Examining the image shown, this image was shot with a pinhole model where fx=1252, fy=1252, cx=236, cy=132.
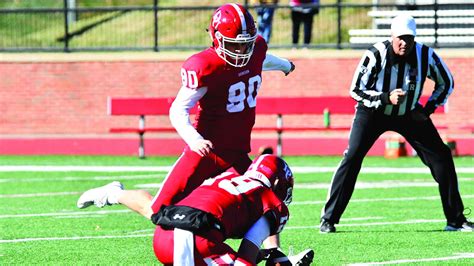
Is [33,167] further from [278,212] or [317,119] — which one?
[278,212]

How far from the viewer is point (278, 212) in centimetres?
758

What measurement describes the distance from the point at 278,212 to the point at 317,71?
1521 centimetres

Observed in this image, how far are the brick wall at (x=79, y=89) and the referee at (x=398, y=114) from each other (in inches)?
453

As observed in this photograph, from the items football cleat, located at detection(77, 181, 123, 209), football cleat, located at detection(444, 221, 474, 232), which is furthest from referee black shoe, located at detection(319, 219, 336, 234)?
football cleat, located at detection(77, 181, 123, 209)

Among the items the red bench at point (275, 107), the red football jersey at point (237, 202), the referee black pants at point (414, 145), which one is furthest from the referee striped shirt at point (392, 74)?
the red bench at point (275, 107)

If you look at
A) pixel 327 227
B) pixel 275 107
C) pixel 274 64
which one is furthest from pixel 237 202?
pixel 275 107

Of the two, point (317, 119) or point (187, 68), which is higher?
point (187, 68)

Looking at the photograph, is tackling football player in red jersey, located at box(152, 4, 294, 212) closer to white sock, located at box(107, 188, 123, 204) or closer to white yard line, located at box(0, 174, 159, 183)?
white sock, located at box(107, 188, 123, 204)

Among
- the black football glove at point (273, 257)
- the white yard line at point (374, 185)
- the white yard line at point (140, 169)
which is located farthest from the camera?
the white yard line at point (140, 169)

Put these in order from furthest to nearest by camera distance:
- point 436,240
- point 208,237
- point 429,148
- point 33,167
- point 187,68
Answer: point 33,167 → point 429,148 → point 436,240 → point 187,68 → point 208,237

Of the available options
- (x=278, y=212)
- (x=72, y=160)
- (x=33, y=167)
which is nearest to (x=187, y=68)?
(x=278, y=212)

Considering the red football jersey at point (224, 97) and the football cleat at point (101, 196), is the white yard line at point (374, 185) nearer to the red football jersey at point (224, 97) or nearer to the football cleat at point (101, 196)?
the football cleat at point (101, 196)

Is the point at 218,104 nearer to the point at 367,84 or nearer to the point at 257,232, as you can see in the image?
the point at 257,232

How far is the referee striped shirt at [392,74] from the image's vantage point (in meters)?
11.0
